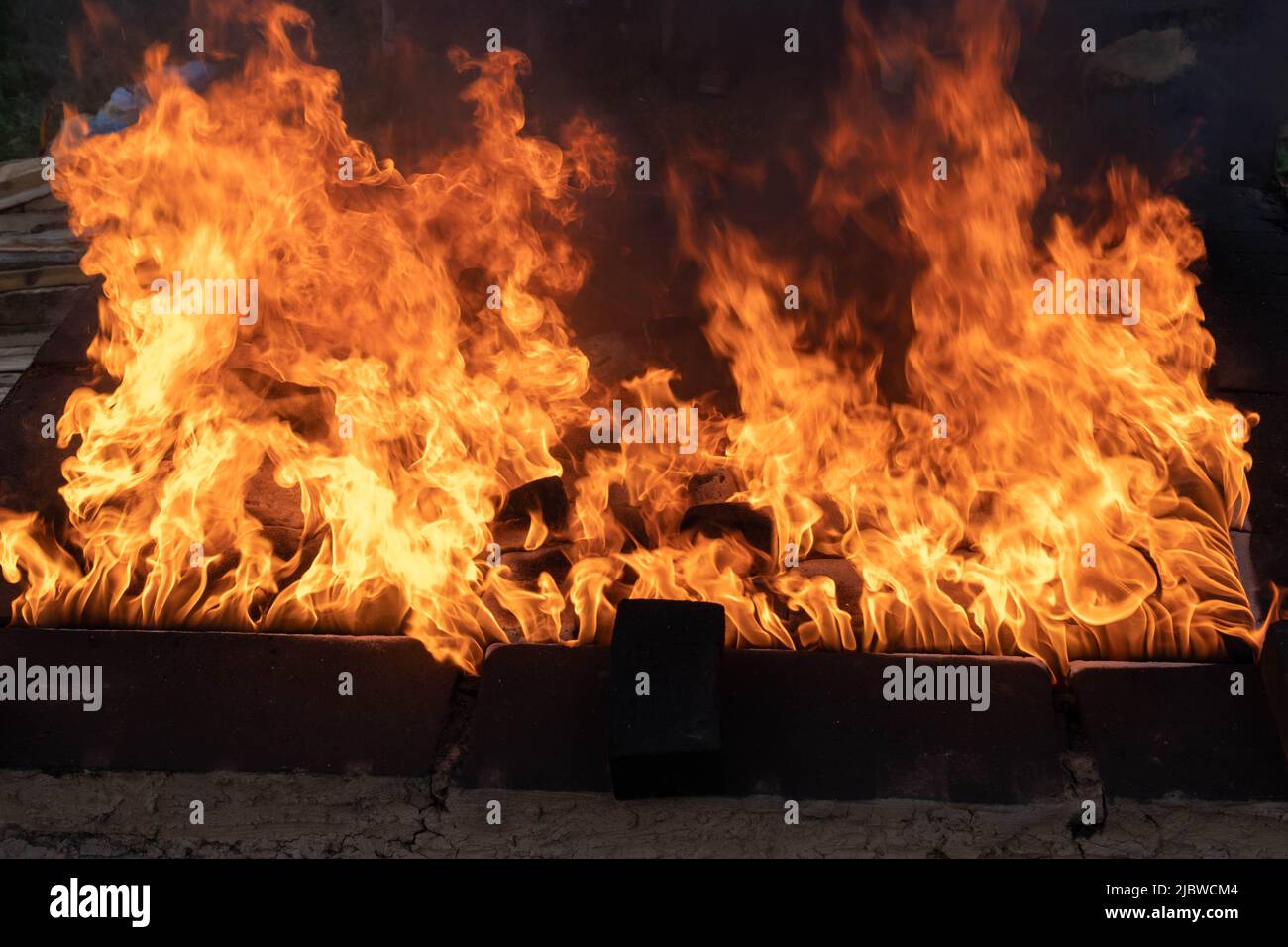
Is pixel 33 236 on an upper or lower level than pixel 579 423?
upper

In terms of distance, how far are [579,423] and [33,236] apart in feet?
13.2

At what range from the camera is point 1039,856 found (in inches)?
126

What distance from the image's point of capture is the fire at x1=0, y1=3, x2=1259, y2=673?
3777mm

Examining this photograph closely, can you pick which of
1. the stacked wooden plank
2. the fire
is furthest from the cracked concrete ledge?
the stacked wooden plank

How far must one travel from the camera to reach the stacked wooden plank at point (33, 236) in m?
6.31

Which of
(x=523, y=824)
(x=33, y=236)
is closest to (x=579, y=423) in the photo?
(x=523, y=824)

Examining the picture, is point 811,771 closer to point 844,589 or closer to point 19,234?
point 844,589

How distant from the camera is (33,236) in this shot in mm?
6633

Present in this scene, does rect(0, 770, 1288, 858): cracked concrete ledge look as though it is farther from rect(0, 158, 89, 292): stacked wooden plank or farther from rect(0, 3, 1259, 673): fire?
rect(0, 158, 89, 292): stacked wooden plank

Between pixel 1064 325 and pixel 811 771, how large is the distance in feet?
8.05

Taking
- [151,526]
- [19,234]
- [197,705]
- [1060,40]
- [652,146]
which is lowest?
[197,705]

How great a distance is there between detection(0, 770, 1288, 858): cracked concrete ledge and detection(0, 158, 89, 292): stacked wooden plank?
393 centimetres

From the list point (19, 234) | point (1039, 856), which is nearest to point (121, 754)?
point (1039, 856)

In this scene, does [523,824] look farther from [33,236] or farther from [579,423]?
[33,236]
